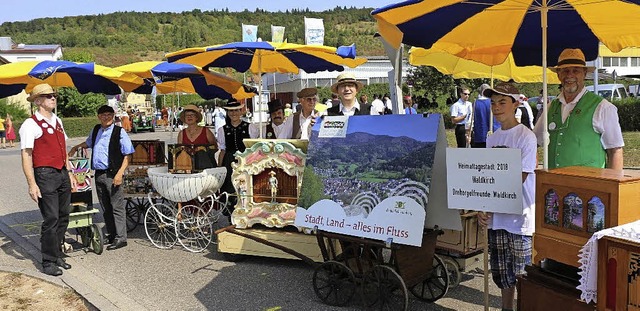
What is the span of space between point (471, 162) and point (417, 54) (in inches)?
136

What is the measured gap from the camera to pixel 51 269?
5867mm

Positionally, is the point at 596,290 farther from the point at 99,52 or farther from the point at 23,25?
the point at 23,25

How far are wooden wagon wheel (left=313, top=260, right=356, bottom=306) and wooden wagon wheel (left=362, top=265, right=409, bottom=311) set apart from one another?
0.16 metres

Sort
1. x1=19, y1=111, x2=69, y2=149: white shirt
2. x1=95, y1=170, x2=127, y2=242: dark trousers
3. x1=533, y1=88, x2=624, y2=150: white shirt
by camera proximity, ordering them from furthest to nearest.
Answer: x1=95, y1=170, x2=127, y2=242: dark trousers < x1=19, y1=111, x2=69, y2=149: white shirt < x1=533, y1=88, x2=624, y2=150: white shirt

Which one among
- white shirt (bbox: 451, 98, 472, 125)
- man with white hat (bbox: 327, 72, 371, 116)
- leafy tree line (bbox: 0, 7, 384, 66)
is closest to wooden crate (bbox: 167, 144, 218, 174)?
man with white hat (bbox: 327, 72, 371, 116)

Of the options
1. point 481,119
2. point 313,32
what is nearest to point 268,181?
point 481,119

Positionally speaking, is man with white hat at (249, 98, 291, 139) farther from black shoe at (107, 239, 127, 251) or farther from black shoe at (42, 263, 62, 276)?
black shoe at (42, 263, 62, 276)

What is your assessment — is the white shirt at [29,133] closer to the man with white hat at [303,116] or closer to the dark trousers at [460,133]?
the man with white hat at [303,116]

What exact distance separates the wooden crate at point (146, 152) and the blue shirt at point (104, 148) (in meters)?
0.80

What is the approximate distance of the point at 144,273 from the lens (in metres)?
5.91

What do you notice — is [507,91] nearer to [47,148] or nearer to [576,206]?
[576,206]

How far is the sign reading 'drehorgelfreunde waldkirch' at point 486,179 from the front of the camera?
3.58 meters

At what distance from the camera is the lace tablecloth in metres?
2.69

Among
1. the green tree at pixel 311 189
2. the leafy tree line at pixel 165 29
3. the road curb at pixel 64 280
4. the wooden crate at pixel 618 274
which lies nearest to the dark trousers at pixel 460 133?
the green tree at pixel 311 189
